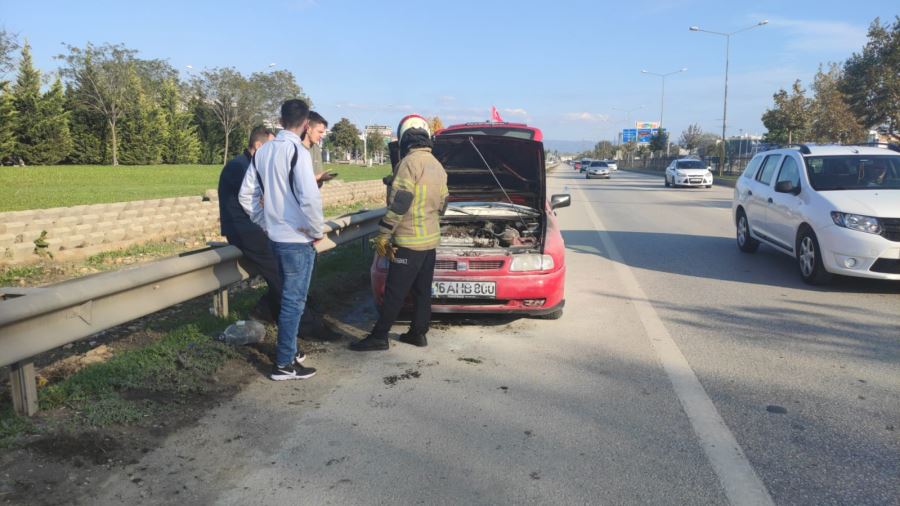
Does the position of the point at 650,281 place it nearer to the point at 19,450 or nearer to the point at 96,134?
the point at 19,450

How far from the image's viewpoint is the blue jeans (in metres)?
4.68

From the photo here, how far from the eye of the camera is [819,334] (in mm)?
5938

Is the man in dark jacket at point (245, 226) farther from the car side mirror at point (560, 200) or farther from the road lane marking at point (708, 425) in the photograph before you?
the car side mirror at point (560, 200)

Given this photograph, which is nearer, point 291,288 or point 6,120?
point 291,288

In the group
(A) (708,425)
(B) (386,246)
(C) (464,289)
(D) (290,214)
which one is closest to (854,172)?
(C) (464,289)

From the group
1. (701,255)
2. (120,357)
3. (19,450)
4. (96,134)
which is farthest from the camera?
(96,134)

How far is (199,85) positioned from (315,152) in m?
62.0

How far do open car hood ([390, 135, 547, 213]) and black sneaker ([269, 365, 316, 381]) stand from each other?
304 centimetres

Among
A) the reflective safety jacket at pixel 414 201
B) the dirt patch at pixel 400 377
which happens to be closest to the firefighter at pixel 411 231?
the reflective safety jacket at pixel 414 201

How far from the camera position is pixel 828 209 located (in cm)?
781

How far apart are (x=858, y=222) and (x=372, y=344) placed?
18.6ft

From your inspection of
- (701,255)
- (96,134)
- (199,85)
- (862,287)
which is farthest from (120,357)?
(199,85)

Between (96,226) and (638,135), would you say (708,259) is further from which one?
(638,135)

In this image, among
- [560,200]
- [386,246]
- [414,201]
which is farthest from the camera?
[560,200]
